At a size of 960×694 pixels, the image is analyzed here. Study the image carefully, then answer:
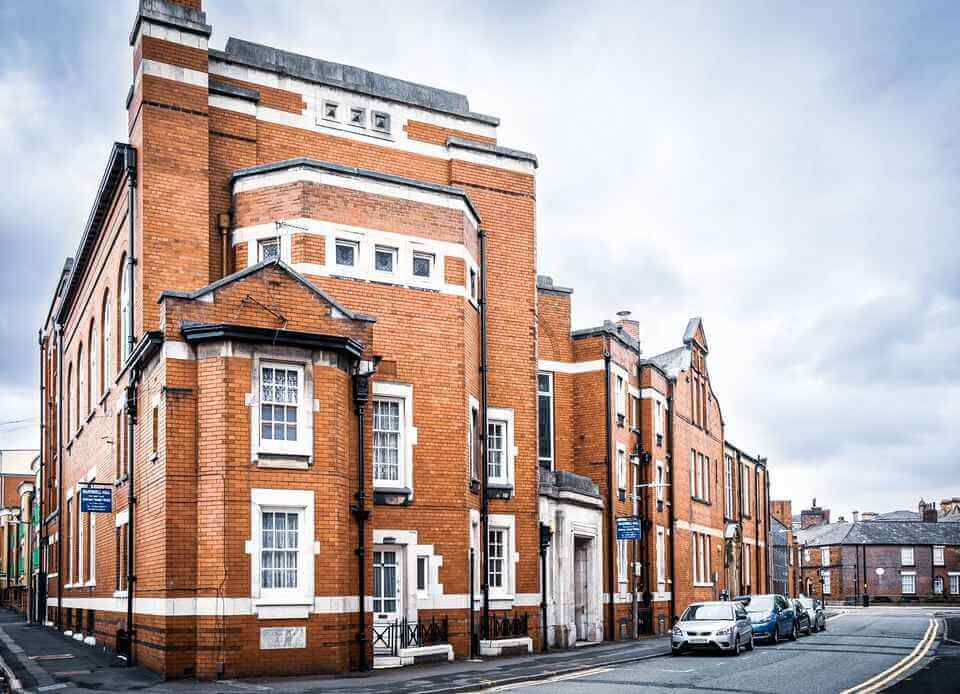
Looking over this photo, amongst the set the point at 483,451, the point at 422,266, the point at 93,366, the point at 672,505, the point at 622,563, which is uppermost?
the point at 422,266

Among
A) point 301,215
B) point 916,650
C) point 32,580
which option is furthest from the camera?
point 32,580

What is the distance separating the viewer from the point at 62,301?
41406 millimetres

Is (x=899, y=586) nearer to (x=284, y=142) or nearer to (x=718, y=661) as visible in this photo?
(x=718, y=661)

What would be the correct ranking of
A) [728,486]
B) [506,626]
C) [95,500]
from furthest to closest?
[728,486]
[506,626]
[95,500]

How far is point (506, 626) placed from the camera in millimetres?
28344

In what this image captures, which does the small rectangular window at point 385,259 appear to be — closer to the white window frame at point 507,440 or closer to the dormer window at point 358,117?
the dormer window at point 358,117

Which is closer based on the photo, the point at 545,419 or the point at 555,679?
the point at 555,679

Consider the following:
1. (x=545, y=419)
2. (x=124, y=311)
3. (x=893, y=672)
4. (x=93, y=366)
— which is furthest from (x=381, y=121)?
(x=893, y=672)

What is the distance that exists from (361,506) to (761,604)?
17684mm

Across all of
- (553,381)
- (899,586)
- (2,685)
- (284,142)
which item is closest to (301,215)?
(284,142)

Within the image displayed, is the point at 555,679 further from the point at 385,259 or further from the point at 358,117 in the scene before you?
the point at 358,117

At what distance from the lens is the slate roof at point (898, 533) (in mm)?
98000

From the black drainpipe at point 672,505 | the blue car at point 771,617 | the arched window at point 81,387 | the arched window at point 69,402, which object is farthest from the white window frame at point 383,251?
the black drainpipe at point 672,505

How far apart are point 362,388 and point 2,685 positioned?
905 centimetres
